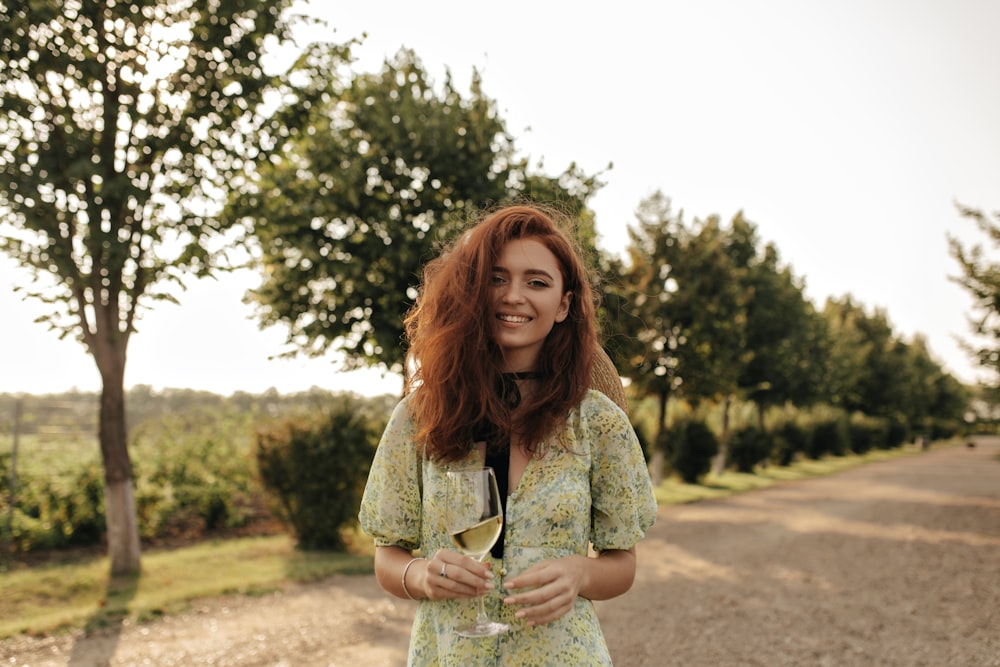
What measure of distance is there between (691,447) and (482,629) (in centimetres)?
2047

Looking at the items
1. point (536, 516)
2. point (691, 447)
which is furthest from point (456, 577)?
point (691, 447)

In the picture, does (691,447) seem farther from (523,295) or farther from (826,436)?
(523,295)

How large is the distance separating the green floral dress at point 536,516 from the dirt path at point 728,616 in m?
4.50

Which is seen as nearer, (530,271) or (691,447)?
(530,271)

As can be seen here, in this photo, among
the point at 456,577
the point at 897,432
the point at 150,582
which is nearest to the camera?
the point at 456,577

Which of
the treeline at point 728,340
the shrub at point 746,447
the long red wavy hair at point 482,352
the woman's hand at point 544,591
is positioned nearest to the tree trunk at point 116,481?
the treeline at point 728,340

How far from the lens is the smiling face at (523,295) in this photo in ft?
7.04

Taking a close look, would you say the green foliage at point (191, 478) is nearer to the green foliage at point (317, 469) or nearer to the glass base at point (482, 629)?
the green foliage at point (317, 469)

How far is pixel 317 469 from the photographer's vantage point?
1031 cm

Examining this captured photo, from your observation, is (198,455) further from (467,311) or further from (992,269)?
(992,269)

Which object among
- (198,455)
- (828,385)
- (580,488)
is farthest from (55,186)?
(828,385)

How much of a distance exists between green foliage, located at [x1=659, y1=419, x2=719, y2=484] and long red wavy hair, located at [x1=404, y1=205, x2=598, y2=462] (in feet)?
64.3

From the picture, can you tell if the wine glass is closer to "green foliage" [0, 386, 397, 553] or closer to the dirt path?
the dirt path

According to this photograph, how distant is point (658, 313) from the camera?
17.7 metres
